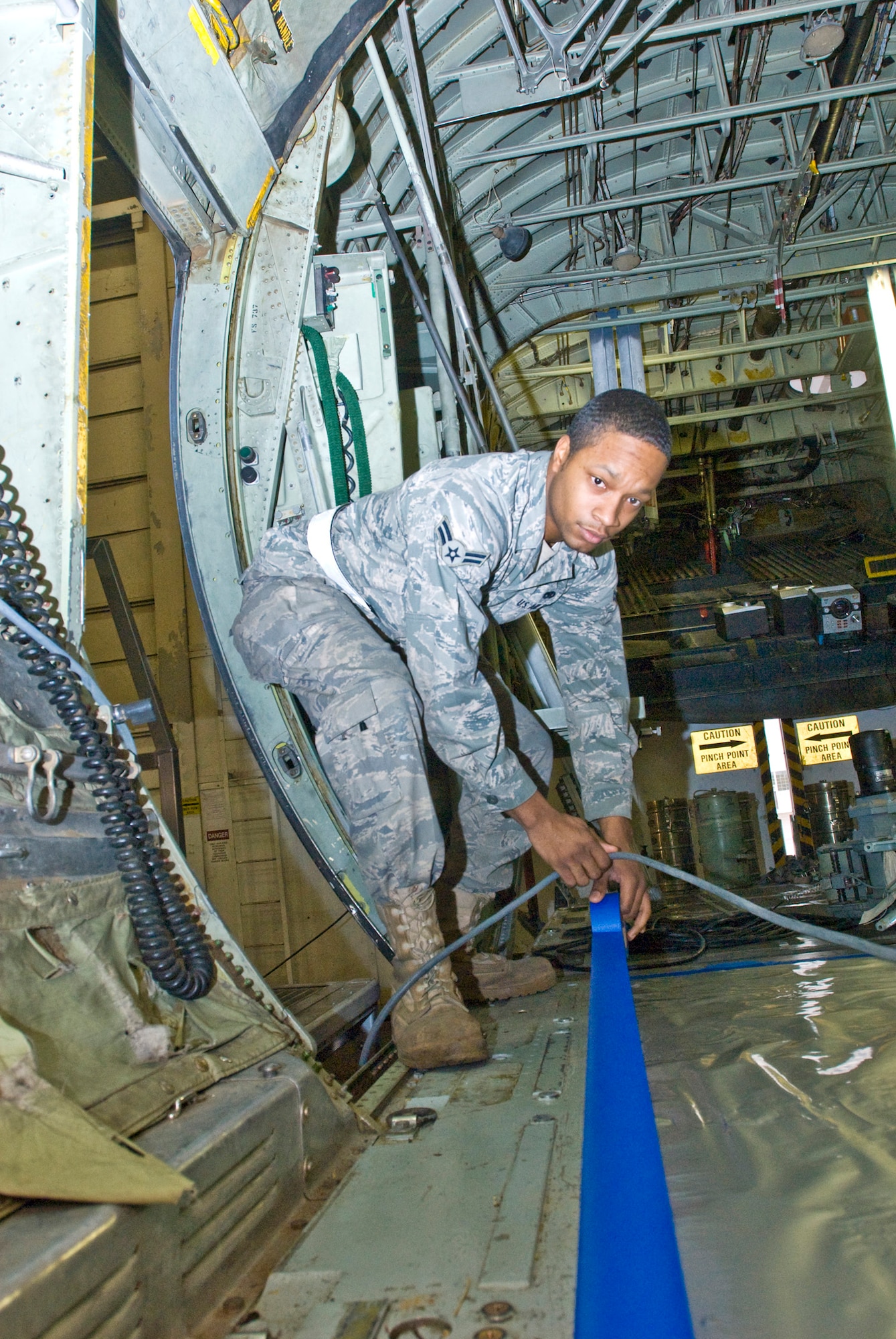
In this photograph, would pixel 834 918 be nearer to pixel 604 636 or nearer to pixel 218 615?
pixel 604 636

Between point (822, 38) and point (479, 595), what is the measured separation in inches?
151

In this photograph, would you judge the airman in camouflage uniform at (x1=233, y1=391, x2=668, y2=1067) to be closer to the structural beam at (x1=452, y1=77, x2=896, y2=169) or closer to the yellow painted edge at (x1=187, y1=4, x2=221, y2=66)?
the yellow painted edge at (x1=187, y1=4, x2=221, y2=66)

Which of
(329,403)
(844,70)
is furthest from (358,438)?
(844,70)

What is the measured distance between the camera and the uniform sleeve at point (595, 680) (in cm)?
238

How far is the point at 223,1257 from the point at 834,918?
9.82 ft

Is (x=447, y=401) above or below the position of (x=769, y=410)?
below

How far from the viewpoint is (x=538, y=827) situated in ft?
6.40

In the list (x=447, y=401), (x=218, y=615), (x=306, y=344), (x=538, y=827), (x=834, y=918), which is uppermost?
(x=447, y=401)

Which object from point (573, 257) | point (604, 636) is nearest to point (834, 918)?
point (604, 636)

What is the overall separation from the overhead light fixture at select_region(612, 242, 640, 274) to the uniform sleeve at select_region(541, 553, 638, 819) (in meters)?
3.69

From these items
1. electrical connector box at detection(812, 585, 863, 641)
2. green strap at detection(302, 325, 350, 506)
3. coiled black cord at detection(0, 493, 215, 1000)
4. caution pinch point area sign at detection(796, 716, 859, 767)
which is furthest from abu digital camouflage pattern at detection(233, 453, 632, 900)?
caution pinch point area sign at detection(796, 716, 859, 767)

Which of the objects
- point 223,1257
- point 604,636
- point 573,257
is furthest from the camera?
point 573,257

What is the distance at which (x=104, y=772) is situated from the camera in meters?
1.38

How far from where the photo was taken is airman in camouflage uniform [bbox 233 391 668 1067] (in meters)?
1.89
